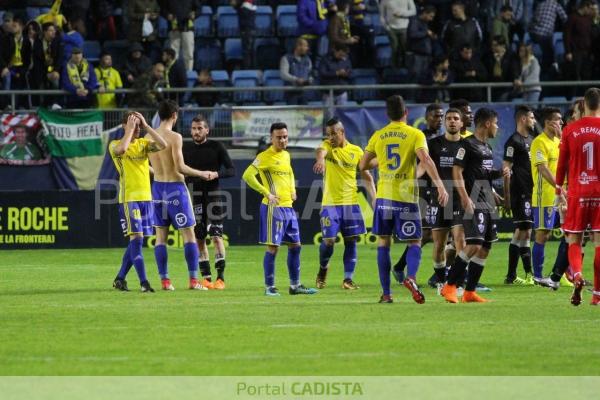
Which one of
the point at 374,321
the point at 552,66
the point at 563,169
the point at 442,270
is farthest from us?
the point at 552,66

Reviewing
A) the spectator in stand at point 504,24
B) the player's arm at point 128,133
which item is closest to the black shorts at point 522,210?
the player's arm at point 128,133

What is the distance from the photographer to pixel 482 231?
540 inches

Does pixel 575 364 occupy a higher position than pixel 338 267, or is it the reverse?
pixel 575 364

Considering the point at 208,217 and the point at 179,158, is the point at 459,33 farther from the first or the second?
the point at 179,158

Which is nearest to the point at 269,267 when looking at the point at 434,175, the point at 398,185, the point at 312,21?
the point at 398,185

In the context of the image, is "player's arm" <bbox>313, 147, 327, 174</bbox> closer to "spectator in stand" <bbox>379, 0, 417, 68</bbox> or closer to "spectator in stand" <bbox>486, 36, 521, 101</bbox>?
"spectator in stand" <bbox>486, 36, 521, 101</bbox>

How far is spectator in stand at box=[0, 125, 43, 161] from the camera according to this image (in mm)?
24969

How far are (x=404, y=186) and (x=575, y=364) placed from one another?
15.2ft

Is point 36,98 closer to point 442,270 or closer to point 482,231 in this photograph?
point 442,270

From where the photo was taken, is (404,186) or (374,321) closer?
(374,321)

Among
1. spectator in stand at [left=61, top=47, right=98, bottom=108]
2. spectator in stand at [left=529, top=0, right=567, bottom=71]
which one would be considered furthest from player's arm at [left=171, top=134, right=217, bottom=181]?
spectator in stand at [left=529, top=0, right=567, bottom=71]

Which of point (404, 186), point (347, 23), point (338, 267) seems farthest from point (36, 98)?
point (404, 186)

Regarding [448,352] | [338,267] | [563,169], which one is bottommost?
[338,267]

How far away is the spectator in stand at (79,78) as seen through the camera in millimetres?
25312
